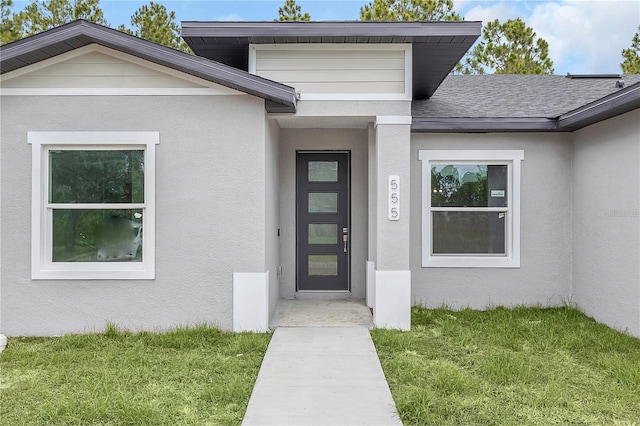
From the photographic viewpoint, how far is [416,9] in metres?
19.5

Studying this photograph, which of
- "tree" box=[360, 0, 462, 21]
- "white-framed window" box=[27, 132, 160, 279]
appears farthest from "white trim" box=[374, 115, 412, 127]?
"tree" box=[360, 0, 462, 21]

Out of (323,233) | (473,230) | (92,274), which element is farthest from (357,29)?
(92,274)

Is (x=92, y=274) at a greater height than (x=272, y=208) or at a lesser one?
lesser

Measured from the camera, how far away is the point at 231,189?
5.96 metres

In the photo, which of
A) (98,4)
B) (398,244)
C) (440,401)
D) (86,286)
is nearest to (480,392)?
(440,401)

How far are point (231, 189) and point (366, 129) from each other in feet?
9.34

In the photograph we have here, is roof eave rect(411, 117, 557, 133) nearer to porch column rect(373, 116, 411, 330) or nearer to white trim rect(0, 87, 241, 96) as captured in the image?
porch column rect(373, 116, 411, 330)

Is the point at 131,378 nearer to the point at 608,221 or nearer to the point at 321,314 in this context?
the point at 321,314

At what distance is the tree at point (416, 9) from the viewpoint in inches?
749

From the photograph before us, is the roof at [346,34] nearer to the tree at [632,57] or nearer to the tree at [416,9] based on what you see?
the tree at [416,9]

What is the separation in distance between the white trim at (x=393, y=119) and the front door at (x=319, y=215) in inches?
76.7

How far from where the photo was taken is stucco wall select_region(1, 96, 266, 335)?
231 inches

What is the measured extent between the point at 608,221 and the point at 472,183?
1.93 metres

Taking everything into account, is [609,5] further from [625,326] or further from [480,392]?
[480,392]
